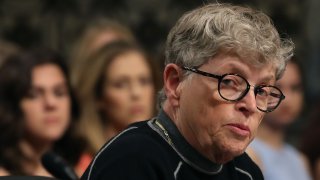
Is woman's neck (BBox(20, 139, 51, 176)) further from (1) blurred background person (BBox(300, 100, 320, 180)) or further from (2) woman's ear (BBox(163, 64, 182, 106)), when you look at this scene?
(2) woman's ear (BBox(163, 64, 182, 106))

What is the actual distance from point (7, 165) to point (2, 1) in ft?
9.97

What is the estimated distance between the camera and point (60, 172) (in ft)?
11.6

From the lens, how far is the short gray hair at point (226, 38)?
3061mm

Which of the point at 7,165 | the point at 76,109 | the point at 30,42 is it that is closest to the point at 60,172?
the point at 7,165

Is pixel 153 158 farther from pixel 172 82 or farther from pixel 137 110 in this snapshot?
pixel 137 110

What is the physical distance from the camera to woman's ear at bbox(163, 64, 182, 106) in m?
3.17

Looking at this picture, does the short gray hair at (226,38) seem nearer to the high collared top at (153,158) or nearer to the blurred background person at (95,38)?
the high collared top at (153,158)

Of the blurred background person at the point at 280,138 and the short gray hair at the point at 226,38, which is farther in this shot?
the blurred background person at the point at 280,138

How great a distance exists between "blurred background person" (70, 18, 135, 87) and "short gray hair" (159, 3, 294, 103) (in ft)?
10.1

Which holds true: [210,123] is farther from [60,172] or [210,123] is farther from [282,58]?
[60,172]

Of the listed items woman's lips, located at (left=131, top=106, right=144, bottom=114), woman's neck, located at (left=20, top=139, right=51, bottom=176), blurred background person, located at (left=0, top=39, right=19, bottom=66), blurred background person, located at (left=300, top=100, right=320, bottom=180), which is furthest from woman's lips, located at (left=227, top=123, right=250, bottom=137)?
blurred background person, located at (left=300, top=100, right=320, bottom=180)

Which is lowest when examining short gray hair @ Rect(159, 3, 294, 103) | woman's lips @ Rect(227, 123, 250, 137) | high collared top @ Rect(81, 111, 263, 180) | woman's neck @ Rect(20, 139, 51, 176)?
woman's neck @ Rect(20, 139, 51, 176)

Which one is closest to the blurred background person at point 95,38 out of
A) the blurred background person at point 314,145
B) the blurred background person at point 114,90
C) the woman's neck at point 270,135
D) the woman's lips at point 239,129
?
the blurred background person at point 114,90

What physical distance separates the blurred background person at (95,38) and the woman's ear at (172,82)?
302 centimetres
